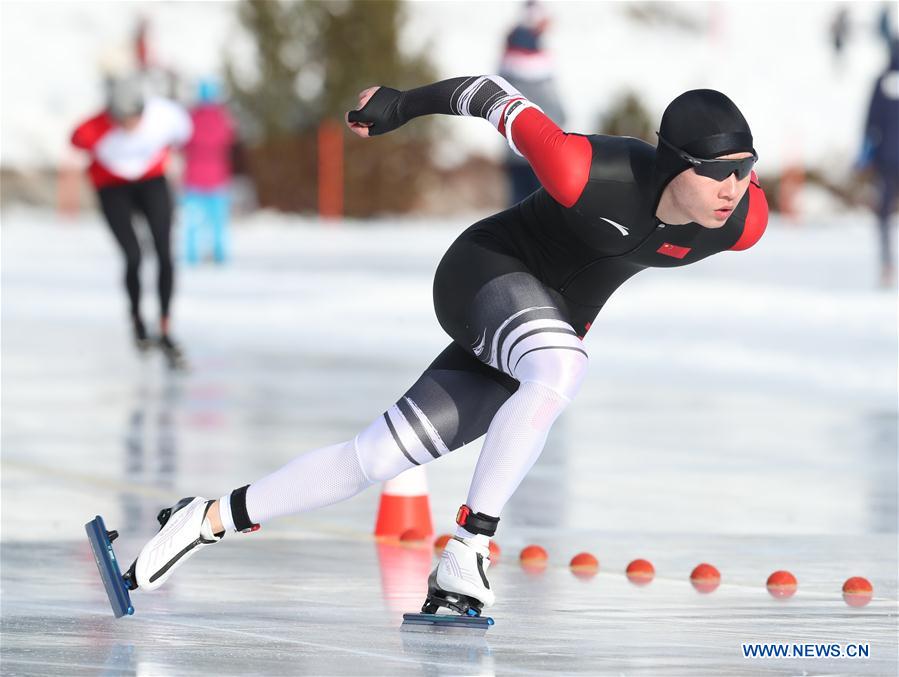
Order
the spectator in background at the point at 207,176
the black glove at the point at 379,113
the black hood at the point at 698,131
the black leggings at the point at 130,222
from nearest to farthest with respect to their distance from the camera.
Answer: the black hood at the point at 698,131, the black glove at the point at 379,113, the black leggings at the point at 130,222, the spectator in background at the point at 207,176

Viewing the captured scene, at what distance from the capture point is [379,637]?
5.25 meters

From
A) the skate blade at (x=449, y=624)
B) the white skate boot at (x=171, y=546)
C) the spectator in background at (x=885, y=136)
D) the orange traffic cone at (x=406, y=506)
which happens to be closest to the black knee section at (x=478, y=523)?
the skate blade at (x=449, y=624)

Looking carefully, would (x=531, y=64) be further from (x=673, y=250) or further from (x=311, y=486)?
(x=311, y=486)

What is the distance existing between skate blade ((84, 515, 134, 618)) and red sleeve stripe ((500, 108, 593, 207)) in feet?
5.22

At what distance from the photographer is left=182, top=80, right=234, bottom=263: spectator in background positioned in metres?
23.2

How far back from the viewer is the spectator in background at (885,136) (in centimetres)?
1794

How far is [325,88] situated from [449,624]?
2936cm

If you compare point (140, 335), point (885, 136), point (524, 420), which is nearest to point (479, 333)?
point (524, 420)

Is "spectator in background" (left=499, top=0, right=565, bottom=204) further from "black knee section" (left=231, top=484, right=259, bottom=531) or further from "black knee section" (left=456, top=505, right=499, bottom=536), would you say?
"black knee section" (left=456, top=505, right=499, bottom=536)

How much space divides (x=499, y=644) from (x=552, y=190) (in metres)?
1.23

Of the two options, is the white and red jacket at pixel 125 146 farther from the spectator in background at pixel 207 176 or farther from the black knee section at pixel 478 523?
the spectator in background at pixel 207 176

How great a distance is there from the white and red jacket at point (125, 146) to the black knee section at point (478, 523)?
880 centimetres

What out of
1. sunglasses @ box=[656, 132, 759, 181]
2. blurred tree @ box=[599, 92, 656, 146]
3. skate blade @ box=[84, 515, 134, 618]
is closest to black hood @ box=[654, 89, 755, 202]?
sunglasses @ box=[656, 132, 759, 181]

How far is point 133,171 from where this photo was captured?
13773 millimetres
